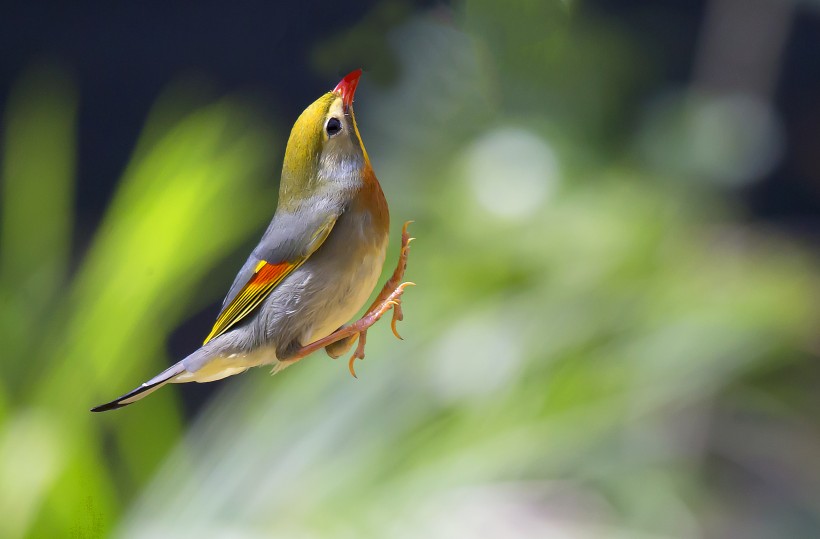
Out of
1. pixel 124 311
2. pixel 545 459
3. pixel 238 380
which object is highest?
pixel 124 311

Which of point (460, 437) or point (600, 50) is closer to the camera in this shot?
point (460, 437)

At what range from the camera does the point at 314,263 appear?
0.33 m

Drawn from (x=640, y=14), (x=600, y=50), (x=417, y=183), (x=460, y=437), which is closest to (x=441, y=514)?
(x=460, y=437)

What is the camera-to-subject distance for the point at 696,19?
1.75 meters

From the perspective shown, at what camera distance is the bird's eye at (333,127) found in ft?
0.94

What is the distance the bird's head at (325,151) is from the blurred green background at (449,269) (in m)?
0.03

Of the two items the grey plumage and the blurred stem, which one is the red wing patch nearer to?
the grey plumage

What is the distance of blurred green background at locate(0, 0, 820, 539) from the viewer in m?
0.42

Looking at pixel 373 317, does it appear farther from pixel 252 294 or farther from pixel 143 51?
pixel 143 51

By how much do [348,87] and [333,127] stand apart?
0.01 m

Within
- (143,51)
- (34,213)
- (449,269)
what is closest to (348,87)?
(143,51)

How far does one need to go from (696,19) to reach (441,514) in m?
1.18

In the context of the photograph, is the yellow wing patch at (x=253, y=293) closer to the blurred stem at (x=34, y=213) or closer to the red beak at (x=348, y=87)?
the red beak at (x=348, y=87)

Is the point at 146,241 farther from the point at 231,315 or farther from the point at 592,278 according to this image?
the point at 592,278
